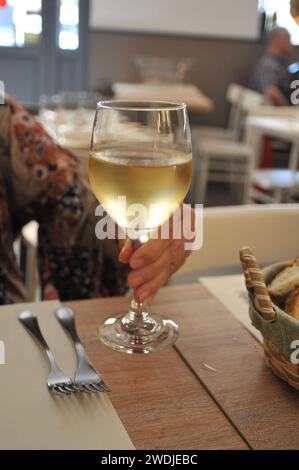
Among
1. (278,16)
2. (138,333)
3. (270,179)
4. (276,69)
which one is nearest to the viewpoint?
(138,333)

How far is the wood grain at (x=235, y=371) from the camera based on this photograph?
490mm

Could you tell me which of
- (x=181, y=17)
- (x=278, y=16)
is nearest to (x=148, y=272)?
(x=181, y=17)

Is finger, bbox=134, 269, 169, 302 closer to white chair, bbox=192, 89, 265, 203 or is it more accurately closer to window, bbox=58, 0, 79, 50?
white chair, bbox=192, 89, 265, 203

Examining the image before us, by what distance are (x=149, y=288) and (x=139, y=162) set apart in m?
0.17

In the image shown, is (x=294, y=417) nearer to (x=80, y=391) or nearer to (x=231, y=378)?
(x=231, y=378)

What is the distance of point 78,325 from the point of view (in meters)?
0.65

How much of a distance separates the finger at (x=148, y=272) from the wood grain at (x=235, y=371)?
54 mm

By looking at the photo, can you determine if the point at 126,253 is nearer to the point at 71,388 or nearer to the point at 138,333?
the point at 138,333

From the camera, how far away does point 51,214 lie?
1.05 meters

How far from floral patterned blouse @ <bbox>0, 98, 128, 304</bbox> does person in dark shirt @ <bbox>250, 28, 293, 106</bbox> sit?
454 cm

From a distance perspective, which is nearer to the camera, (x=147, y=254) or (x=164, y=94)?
(x=147, y=254)

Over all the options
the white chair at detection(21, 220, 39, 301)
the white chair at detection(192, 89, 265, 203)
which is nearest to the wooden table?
the white chair at detection(21, 220, 39, 301)

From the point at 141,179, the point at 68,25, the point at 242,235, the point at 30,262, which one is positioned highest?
the point at 68,25

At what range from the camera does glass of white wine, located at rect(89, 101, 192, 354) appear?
1.85 feet
